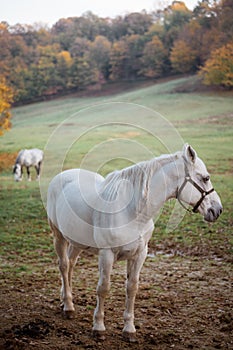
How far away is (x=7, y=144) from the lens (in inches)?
469

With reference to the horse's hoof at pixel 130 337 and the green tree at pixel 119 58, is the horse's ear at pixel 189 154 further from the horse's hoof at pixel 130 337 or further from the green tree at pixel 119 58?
the green tree at pixel 119 58

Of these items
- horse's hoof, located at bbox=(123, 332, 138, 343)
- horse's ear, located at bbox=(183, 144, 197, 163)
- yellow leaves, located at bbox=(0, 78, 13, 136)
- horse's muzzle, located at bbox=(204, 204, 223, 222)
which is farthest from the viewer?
yellow leaves, located at bbox=(0, 78, 13, 136)

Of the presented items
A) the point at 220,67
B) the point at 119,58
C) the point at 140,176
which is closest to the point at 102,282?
the point at 140,176

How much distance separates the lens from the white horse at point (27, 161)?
10799 mm

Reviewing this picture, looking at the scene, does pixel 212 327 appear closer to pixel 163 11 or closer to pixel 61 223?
pixel 61 223

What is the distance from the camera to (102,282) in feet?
9.84

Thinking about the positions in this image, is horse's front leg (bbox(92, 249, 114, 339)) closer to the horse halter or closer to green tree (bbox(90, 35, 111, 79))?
the horse halter

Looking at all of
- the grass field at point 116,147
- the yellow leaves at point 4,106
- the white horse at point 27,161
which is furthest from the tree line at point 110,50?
the white horse at point 27,161

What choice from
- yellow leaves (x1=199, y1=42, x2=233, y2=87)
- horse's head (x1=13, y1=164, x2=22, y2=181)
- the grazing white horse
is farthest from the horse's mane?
yellow leaves (x1=199, y1=42, x2=233, y2=87)

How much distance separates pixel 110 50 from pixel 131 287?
37.5ft

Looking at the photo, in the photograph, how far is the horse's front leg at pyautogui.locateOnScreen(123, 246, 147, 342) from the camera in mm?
3014

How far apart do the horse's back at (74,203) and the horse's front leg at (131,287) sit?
0.32 meters

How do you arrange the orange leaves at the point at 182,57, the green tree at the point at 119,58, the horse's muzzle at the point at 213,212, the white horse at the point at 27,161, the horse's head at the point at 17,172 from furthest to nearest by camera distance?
the green tree at the point at 119,58 < the orange leaves at the point at 182,57 < the white horse at the point at 27,161 < the horse's head at the point at 17,172 < the horse's muzzle at the point at 213,212

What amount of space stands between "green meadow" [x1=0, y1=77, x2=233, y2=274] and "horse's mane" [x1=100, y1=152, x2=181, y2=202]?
0.25 meters
